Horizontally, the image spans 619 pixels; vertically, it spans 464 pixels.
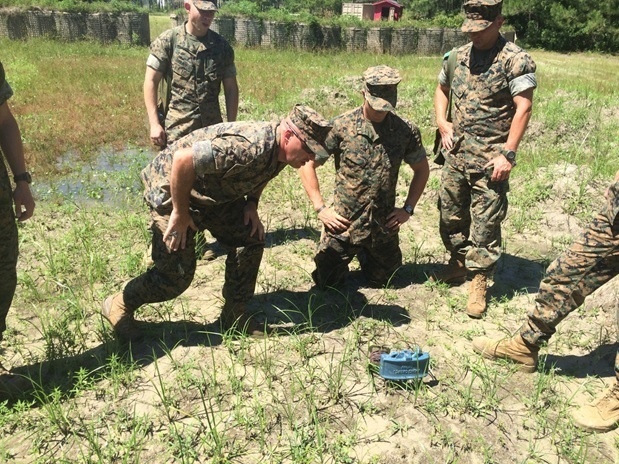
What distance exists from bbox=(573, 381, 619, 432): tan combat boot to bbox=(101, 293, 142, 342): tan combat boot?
2.49 metres

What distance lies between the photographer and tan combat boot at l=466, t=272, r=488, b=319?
357 centimetres

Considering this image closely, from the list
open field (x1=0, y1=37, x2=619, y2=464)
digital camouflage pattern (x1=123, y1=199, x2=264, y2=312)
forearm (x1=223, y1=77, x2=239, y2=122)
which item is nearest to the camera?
open field (x1=0, y1=37, x2=619, y2=464)

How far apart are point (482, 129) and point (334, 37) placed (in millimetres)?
18519

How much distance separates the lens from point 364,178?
3541mm

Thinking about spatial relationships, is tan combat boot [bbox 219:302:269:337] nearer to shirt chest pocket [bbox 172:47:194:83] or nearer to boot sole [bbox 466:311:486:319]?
boot sole [bbox 466:311:486:319]

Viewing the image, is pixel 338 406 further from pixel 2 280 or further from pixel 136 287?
pixel 2 280

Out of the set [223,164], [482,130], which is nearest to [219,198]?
[223,164]

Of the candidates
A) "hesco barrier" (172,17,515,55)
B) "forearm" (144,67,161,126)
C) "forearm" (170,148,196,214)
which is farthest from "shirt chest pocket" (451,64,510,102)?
"hesco barrier" (172,17,515,55)

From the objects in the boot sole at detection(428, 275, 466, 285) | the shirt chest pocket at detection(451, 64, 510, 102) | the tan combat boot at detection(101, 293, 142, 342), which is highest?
the shirt chest pocket at detection(451, 64, 510, 102)

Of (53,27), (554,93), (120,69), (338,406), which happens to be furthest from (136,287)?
(53,27)

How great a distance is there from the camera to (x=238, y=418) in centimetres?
254

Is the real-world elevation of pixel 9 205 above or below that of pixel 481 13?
below

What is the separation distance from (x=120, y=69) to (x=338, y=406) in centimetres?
1218

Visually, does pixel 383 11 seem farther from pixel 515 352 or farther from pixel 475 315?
pixel 515 352
